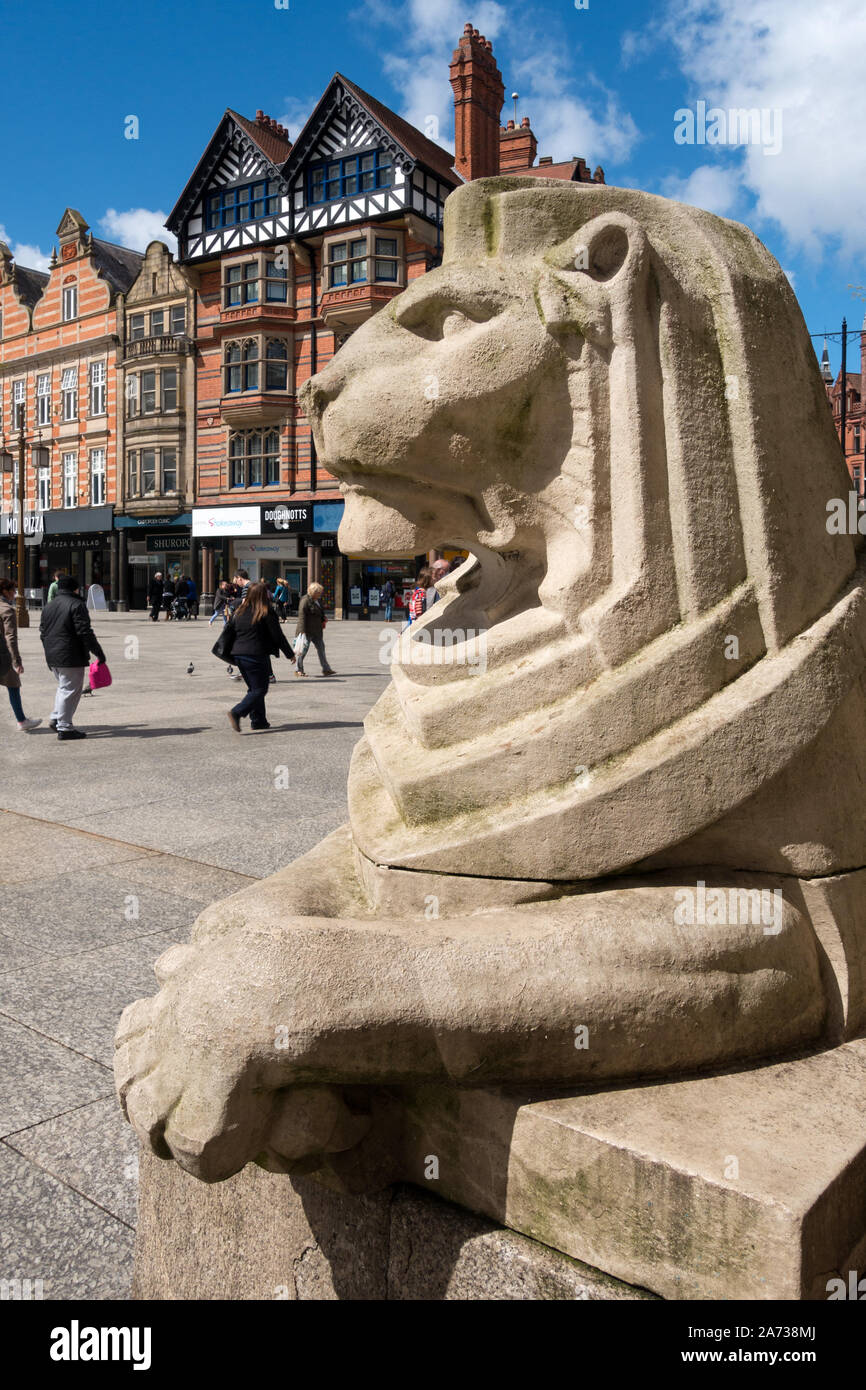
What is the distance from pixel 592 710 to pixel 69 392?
125 feet

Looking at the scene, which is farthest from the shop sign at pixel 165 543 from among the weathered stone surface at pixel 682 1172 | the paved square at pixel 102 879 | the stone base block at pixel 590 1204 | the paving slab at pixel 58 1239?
the weathered stone surface at pixel 682 1172

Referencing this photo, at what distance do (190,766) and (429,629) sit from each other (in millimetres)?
5903

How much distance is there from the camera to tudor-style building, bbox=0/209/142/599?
3450 cm

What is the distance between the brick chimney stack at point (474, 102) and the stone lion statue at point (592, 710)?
28.1 m

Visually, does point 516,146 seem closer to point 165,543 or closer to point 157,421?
point 157,421

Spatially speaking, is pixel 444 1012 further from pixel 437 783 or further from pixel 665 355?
pixel 665 355

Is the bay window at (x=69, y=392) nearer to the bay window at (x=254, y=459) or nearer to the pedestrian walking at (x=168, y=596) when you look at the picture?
the pedestrian walking at (x=168, y=596)

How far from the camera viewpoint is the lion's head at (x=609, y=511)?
1730 mm

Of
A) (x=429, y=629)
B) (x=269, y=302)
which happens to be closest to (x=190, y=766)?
(x=429, y=629)

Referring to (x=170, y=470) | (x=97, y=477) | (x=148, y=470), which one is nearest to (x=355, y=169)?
(x=170, y=470)

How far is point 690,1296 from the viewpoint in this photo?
57.9 inches

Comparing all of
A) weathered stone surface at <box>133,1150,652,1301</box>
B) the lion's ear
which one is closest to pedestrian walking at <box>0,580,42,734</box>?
weathered stone surface at <box>133,1150,652,1301</box>

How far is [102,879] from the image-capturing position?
4.77 metres

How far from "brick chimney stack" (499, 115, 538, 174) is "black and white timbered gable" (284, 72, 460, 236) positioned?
1.77 m
